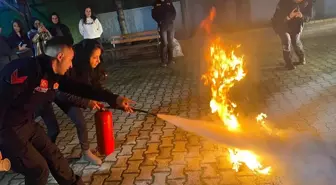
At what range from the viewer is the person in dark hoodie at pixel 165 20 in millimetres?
10969

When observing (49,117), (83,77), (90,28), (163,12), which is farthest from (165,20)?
(83,77)

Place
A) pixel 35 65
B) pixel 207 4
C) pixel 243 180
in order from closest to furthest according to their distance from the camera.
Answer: pixel 35 65 < pixel 243 180 < pixel 207 4

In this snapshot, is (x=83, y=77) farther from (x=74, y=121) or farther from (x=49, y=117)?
(x=49, y=117)

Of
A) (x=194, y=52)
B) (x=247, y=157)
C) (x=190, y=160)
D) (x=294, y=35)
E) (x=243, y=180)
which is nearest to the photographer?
(x=243, y=180)

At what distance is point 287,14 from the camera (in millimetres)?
8570

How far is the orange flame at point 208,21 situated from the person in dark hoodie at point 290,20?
21.2ft

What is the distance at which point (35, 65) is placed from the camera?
125 inches

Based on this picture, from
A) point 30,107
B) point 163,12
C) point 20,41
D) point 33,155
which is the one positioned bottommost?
point 33,155

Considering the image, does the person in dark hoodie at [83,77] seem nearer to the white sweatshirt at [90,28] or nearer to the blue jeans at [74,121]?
the blue jeans at [74,121]

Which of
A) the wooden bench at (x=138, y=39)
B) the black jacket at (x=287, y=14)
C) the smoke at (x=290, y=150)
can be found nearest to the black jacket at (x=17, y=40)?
the wooden bench at (x=138, y=39)

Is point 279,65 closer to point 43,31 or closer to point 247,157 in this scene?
point 247,157

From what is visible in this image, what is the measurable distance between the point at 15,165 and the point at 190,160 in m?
2.43

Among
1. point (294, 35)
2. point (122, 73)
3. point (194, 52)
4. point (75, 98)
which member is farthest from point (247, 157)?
point (194, 52)

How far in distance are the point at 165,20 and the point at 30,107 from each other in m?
8.19
